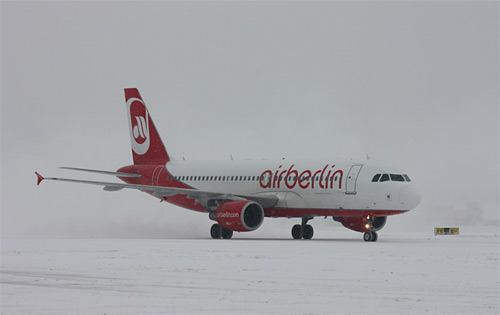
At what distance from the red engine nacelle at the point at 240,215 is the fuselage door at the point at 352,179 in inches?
167

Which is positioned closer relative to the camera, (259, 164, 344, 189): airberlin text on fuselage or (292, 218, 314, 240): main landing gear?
(259, 164, 344, 189): airberlin text on fuselage

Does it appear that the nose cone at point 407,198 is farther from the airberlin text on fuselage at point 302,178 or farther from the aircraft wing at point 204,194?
the aircraft wing at point 204,194

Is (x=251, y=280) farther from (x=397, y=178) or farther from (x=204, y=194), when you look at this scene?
(x=204, y=194)

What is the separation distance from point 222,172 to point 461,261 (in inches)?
907

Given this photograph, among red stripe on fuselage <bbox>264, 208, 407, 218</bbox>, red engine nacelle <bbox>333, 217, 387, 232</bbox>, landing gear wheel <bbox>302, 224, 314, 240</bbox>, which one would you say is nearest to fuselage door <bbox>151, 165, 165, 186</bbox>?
red stripe on fuselage <bbox>264, 208, 407, 218</bbox>

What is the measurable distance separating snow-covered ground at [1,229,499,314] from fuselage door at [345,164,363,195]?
28.5 feet

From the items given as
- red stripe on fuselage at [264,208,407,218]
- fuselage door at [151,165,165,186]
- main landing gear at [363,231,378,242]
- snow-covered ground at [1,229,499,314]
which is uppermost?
fuselage door at [151,165,165,186]

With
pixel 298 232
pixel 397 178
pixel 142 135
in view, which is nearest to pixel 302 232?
pixel 298 232

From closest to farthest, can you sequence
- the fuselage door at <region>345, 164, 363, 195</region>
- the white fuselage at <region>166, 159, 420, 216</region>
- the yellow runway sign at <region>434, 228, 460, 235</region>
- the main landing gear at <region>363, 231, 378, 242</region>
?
the main landing gear at <region>363, 231, 378, 242</region>
the white fuselage at <region>166, 159, 420, 216</region>
the fuselage door at <region>345, 164, 363, 195</region>
the yellow runway sign at <region>434, 228, 460, 235</region>

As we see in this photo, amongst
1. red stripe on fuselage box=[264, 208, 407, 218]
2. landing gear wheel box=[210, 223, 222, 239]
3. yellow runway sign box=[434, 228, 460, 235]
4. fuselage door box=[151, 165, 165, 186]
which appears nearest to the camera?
red stripe on fuselage box=[264, 208, 407, 218]

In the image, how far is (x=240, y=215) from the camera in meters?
39.9

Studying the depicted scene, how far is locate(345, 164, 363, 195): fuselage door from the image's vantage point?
39375 mm

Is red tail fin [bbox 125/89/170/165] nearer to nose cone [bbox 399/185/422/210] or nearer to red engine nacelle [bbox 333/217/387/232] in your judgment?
red engine nacelle [bbox 333/217/387/232]

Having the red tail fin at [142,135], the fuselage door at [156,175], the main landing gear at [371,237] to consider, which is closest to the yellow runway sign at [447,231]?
the main landing gear at [371,237]
